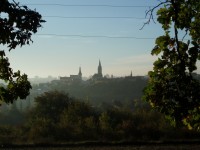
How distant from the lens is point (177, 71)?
7230mm

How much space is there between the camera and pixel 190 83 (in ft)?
23.4

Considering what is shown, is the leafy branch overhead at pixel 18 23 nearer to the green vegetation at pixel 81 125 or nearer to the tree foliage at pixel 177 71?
the tree foliage at pixel 177 71

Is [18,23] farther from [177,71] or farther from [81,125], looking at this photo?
[81,125]

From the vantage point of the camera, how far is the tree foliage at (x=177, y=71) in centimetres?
713

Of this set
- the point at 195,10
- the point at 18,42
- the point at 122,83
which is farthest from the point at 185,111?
the point at 122,83

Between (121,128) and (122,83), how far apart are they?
8956 cm

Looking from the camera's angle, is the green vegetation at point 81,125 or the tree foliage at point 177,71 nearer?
the tree foliage at point 177,71

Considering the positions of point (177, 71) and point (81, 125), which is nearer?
point (177, 71)

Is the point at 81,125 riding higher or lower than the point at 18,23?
lower

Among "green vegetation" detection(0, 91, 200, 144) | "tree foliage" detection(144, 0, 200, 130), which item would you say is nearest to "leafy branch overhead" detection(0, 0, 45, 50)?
"tree foliage" detection(144, 0, 200, 130)

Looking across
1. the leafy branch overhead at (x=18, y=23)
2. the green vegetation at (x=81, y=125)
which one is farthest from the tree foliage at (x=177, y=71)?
the green vegetation at (x=81, y=125)

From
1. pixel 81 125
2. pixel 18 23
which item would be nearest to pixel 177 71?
pixel 18 23

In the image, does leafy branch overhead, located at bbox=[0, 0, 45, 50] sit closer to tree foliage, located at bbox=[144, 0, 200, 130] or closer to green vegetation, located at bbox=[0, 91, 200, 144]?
tree foliage, located at bbox=[144, 0, 200, 130]

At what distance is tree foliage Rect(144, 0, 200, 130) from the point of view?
713 cm
